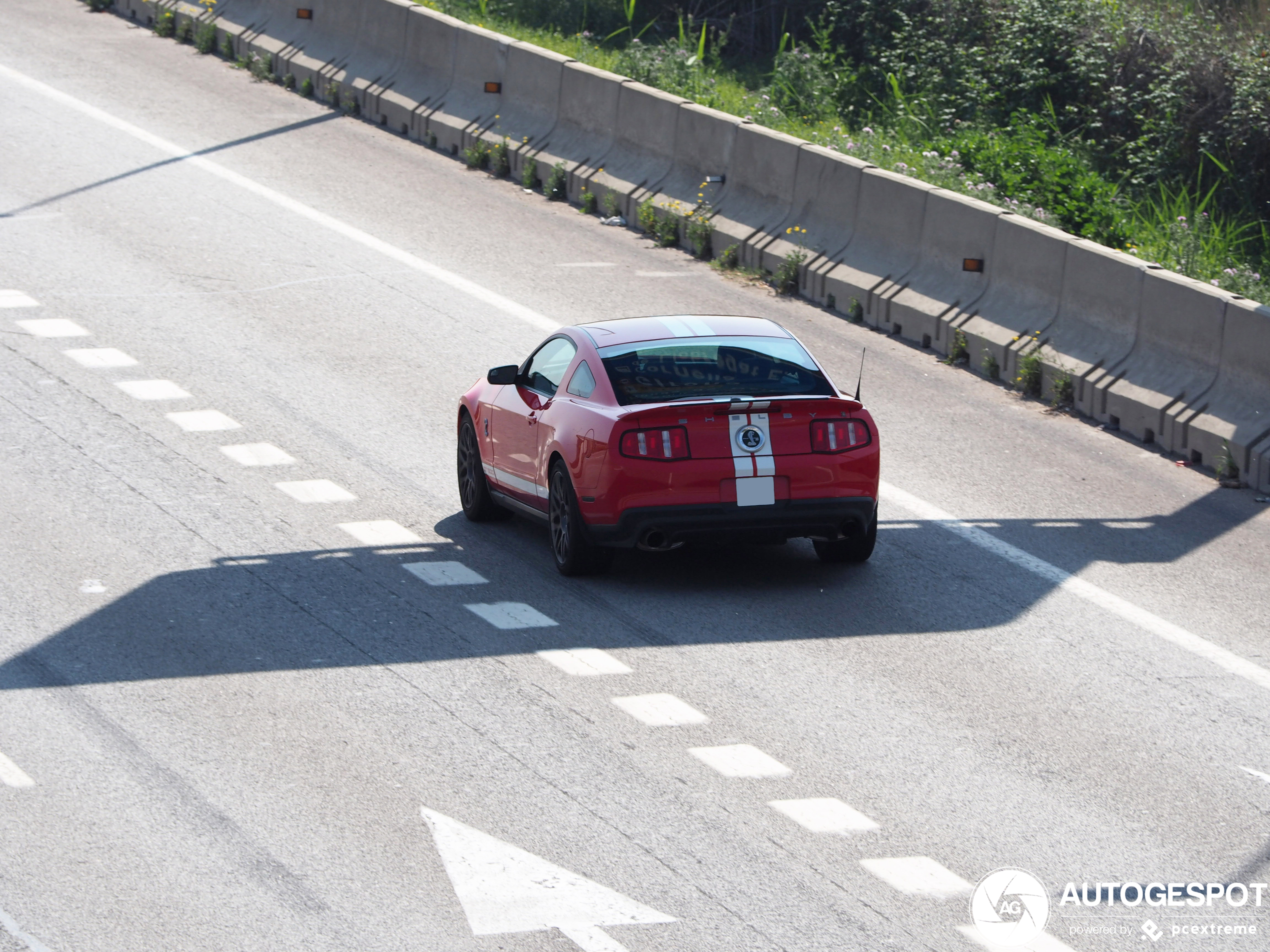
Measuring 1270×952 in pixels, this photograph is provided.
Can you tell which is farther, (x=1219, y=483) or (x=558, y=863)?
(x=1219, y=483)

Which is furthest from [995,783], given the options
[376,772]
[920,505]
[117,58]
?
[117,58]

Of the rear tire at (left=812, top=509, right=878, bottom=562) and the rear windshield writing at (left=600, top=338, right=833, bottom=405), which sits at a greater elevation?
the rear windshield writing at (left=600, top=338, right=833, bottom=405)

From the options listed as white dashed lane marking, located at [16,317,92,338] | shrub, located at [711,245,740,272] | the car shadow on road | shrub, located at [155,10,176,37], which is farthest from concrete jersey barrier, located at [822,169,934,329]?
shrub, located at [155,10,176,37]

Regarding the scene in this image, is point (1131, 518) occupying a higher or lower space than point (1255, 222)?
lower

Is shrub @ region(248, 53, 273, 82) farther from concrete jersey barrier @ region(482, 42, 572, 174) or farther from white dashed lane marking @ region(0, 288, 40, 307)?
white dashed lane marking @ region(0, 288, 40, 307)

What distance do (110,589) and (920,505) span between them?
17.5 feet

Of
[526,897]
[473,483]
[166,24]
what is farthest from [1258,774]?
[166,24]

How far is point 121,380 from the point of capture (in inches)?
574

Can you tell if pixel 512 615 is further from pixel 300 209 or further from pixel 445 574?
pixel 300 209

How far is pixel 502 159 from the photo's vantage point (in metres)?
22.5

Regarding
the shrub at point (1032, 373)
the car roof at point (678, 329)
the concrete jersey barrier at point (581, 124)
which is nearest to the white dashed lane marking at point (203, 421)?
the car roof at point (678, 329)

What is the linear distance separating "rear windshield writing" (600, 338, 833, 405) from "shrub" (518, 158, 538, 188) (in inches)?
440

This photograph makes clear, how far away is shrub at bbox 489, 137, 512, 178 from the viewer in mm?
22469

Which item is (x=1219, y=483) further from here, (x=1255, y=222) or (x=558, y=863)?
(x=558, y=863)
